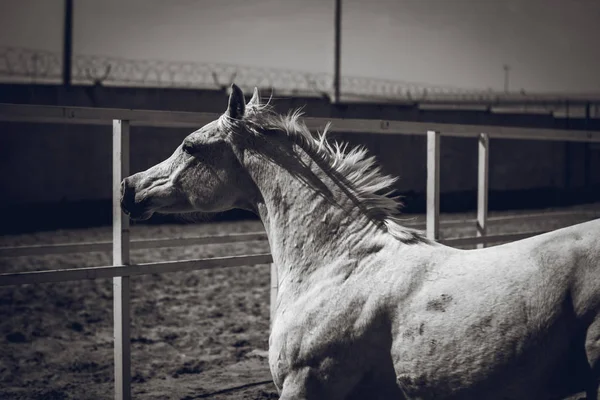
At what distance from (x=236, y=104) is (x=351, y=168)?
2.04 feet

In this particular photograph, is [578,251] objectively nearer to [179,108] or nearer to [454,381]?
[454,381]

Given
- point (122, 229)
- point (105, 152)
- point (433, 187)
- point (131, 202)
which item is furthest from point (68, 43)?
point (131, 202)

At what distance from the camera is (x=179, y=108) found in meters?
15.4

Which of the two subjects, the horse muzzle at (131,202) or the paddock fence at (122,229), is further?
the paddock fence at (122,229)

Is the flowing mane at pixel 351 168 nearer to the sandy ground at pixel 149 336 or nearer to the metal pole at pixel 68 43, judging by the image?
the sandy ground at pixel 149 336

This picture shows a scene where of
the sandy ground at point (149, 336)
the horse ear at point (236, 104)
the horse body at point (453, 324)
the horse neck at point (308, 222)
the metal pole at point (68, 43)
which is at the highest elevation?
the metal pole at point (68, 43)

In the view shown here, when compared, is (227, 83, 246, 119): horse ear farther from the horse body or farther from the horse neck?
the horse body

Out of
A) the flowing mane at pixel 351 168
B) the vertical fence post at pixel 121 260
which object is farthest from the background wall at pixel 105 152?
the flowing mane at pixel 351 168

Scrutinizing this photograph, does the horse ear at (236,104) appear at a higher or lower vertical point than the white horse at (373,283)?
higher

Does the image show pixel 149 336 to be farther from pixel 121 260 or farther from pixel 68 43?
pixel 68 43

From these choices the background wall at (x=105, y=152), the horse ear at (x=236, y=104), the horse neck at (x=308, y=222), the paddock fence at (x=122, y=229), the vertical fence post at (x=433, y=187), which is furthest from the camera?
the background wall at (x=105, y=152)

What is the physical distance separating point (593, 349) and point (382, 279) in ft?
2.74

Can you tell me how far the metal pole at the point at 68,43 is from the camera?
1521cm

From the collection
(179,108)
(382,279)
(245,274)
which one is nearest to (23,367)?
(382,279)
